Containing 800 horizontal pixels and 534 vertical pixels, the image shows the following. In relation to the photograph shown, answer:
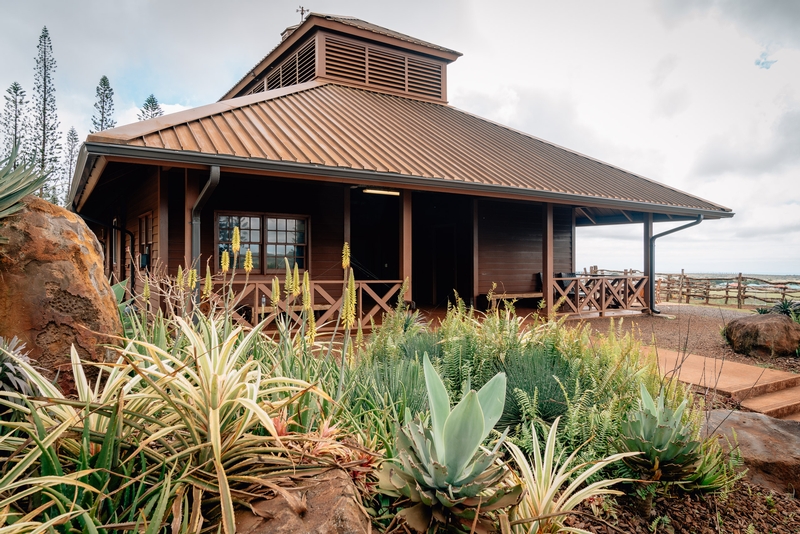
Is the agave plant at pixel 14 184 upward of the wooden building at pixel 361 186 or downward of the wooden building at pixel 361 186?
downward

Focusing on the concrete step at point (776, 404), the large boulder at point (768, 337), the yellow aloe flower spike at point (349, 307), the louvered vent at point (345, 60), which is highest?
the louvered vent at point (345, 60)

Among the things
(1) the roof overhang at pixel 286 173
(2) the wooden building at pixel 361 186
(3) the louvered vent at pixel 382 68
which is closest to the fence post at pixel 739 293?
(2) the wooden building at pixel 361 186

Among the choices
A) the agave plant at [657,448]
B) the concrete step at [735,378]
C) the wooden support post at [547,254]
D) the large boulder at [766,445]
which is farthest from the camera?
the wooden support post at [547,254]

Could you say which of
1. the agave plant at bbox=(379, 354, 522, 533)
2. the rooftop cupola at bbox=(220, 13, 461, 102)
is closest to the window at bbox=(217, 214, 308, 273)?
the rooftop cupola at bbox=(220, 13, 461, 102)

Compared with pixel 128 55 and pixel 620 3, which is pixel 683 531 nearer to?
pixel 620 3

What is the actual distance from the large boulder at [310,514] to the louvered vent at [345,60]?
479 inches

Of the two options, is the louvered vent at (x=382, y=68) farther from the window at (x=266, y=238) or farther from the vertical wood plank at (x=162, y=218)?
the vertical wood plank at (x=162, y=218)

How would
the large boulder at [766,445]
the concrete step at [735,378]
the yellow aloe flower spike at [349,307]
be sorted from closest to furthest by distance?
the yellow aloe flower spike at [349,307]
the large boulder at [766,445]
the concrete step at [735,378]

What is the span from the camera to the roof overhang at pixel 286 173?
5547mm

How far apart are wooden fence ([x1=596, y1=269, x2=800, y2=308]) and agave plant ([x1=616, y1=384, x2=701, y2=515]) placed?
18677mm

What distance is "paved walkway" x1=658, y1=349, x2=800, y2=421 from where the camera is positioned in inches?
182

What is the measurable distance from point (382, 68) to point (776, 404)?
1172 centimetres

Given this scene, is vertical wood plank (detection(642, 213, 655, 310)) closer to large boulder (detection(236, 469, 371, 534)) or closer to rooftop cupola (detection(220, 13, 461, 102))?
rooftop cupola (detection(220, 13, 461, 102))

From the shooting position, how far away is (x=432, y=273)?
13.4 metres
